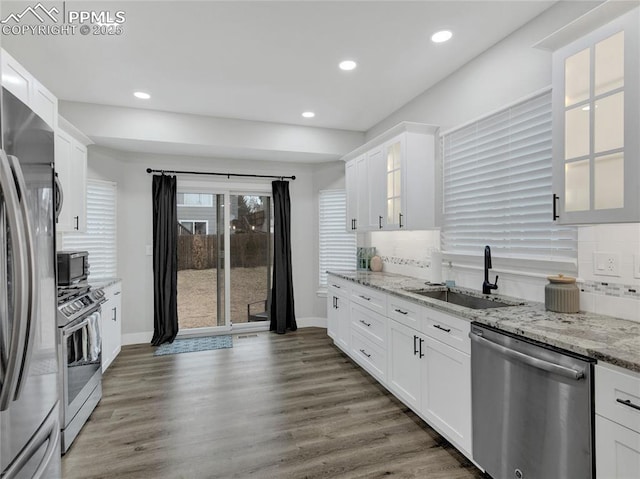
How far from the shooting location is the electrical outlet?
6.31 ft

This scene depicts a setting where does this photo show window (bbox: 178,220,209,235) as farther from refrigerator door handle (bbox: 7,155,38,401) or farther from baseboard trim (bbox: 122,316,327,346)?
refrigerator door handle (bbox: 7,155,38,401)

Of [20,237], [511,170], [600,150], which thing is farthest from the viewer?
[511,170]

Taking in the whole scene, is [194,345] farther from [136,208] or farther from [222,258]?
[136,208]

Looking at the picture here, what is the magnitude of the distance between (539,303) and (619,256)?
1.91ft

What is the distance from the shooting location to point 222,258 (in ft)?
16.8

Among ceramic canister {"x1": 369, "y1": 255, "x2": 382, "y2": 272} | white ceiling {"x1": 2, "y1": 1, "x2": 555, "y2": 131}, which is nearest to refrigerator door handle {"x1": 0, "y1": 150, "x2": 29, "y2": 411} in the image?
white ceiling {"x1": 2, "y1": 1, "x2": 555, "y2": 131}

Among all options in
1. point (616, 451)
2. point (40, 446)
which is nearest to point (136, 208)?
point (40, 446)

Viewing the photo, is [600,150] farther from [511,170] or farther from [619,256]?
[511,170]

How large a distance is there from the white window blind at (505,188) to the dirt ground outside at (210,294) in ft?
10.1

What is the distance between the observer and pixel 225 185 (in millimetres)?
5055

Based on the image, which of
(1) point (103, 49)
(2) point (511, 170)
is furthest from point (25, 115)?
(2) point (511, 170)

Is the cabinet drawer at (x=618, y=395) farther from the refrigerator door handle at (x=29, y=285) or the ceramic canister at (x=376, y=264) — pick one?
the ceramic canister at (x=376, y=264)

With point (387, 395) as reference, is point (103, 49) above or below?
above

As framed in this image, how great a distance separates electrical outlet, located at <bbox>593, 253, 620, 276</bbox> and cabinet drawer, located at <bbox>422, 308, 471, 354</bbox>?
0.83 meters
